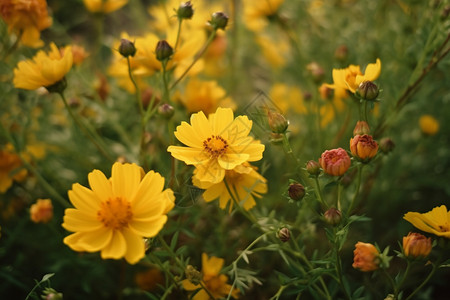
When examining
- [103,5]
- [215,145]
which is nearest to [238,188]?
[215,145]

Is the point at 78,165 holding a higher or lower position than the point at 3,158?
lower

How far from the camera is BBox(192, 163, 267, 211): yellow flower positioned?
0.85 meters

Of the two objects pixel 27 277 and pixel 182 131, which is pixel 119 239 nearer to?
pixel 182 131

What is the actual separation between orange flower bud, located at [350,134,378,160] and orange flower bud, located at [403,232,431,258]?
154 mm

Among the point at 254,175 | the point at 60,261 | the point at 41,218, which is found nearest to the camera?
the point at 254,175

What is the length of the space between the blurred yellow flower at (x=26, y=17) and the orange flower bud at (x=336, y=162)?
0.78 meters

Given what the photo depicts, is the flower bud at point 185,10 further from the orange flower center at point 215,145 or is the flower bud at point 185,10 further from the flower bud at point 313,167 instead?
the flower bud at point 313,167

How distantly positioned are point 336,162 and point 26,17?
0.82 m

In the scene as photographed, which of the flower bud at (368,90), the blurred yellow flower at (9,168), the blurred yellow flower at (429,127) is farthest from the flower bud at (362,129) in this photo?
the blurred yellow flower at (9,168)

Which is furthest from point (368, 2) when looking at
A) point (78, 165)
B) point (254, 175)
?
point (78, 165)

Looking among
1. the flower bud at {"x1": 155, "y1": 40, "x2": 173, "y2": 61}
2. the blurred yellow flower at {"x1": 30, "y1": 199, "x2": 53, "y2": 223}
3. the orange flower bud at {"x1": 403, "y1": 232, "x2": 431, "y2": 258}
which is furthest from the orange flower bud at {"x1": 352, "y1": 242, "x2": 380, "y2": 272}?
the blurred yellow flower at {"x1": 30, "y1": 199, "x2": 53, "y2": 223}

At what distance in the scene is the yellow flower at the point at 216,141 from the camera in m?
0.82

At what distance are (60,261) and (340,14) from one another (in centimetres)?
133

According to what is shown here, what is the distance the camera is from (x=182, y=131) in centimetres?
84
